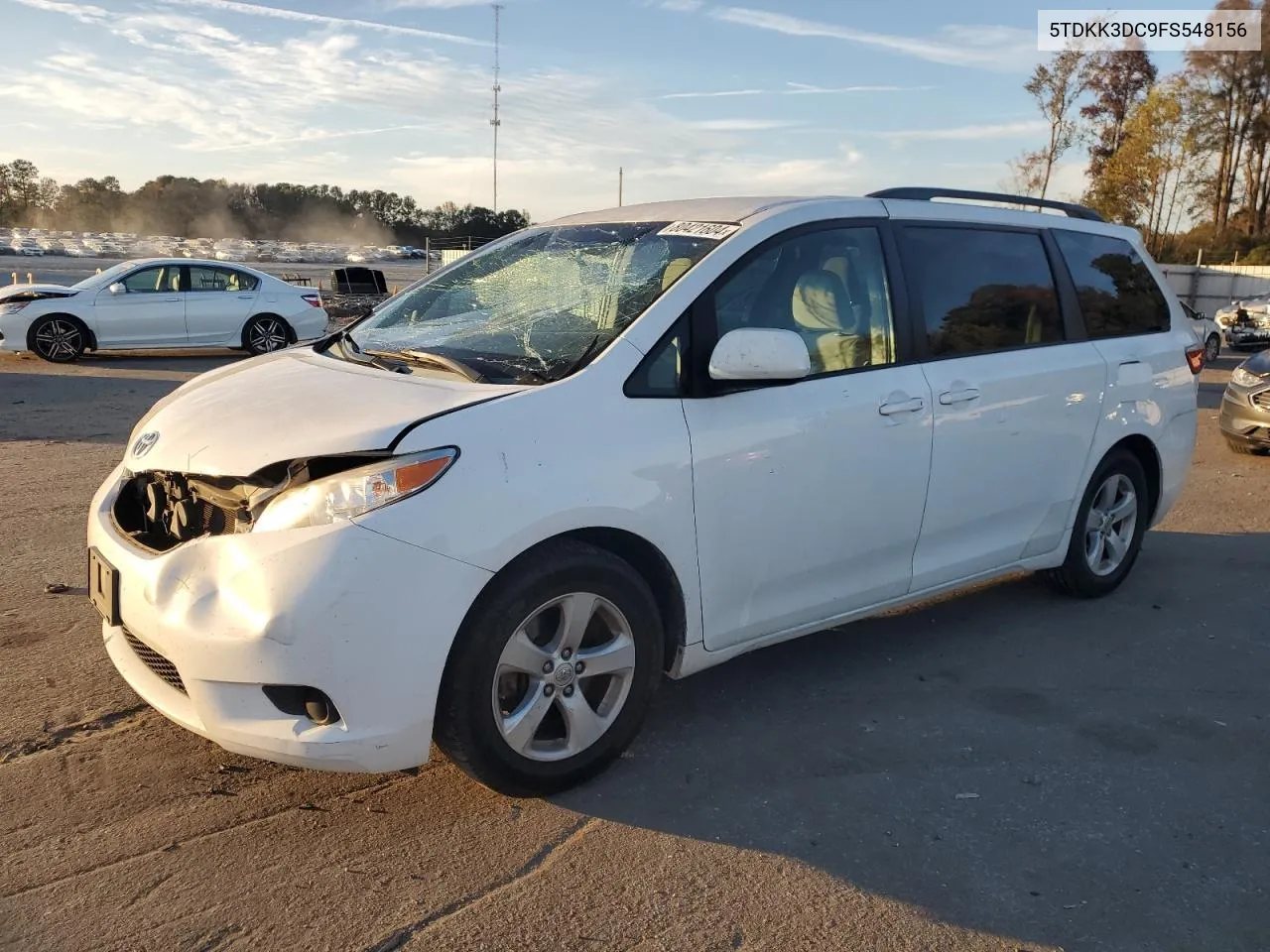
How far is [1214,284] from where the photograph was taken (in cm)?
3616

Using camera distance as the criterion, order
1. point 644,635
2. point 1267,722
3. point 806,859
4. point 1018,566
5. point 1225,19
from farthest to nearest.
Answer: point 1225,19 < point 1018,566 < point 1267,722 < point 644,635 < point 806,859

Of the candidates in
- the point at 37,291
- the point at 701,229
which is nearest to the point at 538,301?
the point at 701,229

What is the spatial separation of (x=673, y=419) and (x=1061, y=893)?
1.74 meters

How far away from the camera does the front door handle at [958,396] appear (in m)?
4.22

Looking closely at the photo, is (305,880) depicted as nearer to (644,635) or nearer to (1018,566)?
(644,635)

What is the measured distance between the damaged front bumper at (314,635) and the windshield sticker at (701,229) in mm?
1574

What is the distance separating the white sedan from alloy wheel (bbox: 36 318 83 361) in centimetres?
1

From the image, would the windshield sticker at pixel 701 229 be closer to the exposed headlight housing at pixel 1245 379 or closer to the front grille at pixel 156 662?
the front grille at pixel 156 662

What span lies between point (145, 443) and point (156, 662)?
0.77 metres

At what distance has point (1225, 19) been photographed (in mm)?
37062

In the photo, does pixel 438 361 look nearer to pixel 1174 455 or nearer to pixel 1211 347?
pixel 1174 455

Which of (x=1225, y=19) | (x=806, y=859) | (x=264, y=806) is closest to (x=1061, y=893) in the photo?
(x=806, y=859)

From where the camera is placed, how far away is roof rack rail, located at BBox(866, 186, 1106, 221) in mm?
4551

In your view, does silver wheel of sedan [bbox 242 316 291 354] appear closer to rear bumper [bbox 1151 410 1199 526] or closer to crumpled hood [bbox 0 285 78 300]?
crumpled hood [bbox 0 285 78 300]
